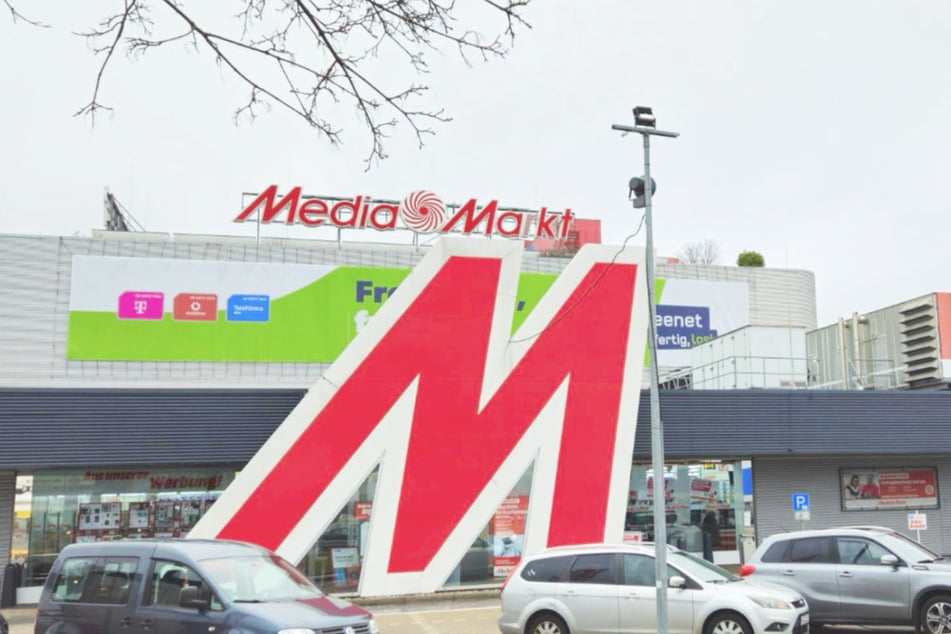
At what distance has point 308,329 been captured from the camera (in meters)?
31.0

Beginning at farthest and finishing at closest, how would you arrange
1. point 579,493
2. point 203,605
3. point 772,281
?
point 772,281 → point 579,493 → point 203,605

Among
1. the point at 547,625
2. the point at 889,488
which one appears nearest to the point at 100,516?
the point at 547,625

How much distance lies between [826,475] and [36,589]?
17.8 meters

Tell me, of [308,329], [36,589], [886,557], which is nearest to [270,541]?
[36,589]


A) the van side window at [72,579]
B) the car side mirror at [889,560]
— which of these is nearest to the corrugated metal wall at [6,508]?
the van side window at [72,579]

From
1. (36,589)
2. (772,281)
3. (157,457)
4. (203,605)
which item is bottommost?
(36,589)

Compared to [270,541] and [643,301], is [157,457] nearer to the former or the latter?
[270,541]

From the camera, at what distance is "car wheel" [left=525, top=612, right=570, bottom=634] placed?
11.9 metres

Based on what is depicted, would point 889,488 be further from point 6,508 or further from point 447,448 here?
point 6,508

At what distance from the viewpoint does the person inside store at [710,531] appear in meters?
21.1

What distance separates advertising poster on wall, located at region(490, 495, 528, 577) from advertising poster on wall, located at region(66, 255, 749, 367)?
13832mm

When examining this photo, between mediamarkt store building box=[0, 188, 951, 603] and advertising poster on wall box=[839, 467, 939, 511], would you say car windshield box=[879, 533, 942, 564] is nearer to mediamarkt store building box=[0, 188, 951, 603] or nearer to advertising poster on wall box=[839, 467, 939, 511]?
mediamarkt store building box=[0, 188, 951, 603]

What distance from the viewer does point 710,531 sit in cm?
2122

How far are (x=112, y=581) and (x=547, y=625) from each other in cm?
558
